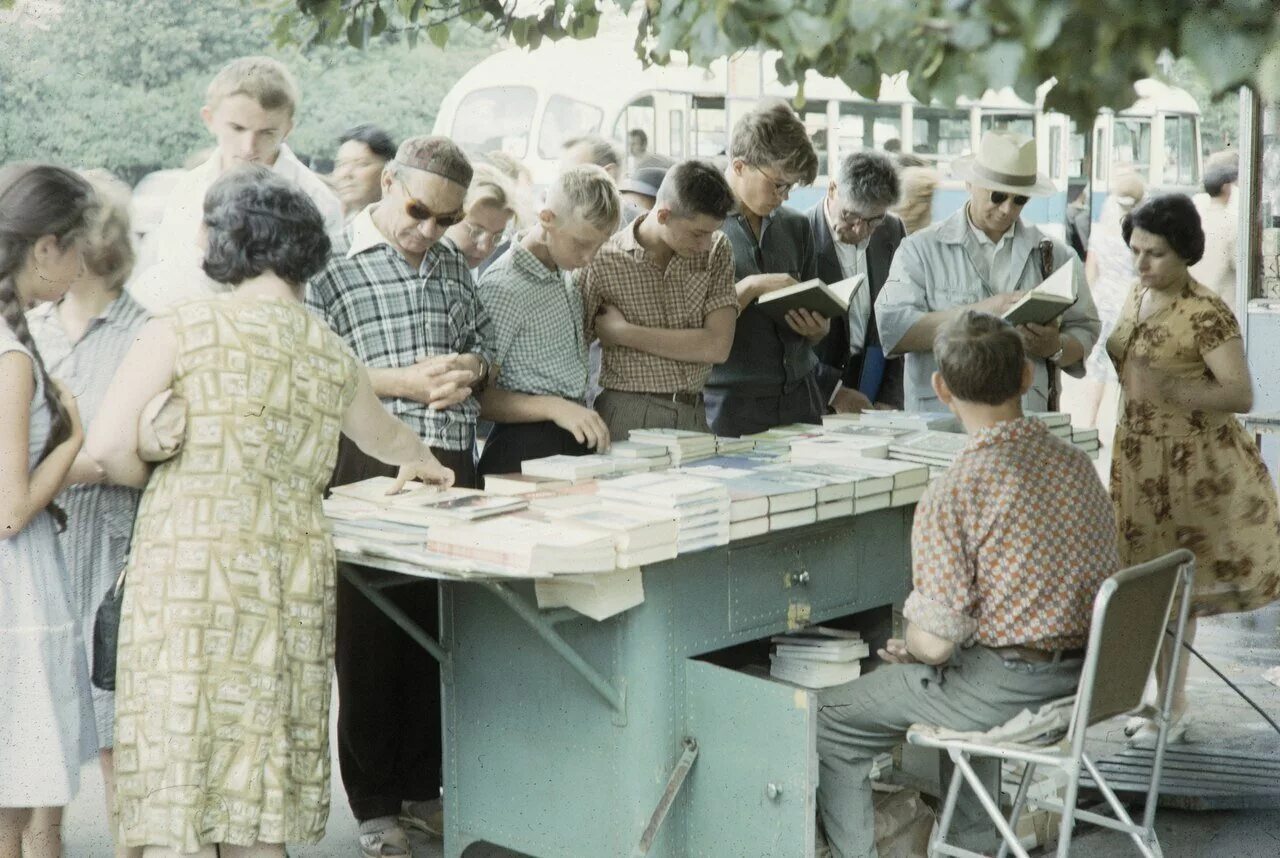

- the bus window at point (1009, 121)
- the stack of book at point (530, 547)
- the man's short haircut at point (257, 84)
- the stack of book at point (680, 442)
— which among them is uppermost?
the bus window at point (1009, 121)

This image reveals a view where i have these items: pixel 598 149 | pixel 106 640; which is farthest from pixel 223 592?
pixel 598 149

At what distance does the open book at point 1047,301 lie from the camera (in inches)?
187

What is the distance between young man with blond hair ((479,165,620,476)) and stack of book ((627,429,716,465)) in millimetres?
139

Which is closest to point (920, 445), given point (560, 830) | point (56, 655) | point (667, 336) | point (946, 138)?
point (667, 336)

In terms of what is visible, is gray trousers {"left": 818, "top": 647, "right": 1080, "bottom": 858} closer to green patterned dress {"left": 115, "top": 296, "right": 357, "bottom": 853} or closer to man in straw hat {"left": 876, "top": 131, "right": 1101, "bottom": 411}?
green patterned dress {"left": 115, "top": 296, "right": 357, "bottom": 853}

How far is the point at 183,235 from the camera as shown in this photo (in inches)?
185

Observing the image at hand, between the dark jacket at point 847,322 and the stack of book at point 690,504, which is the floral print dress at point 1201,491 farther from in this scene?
the stack of book at point 690,504

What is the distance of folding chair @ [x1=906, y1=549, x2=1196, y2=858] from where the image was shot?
3.15 metres

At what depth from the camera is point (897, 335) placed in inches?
208

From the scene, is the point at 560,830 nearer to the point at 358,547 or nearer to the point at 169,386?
the point at 358,547

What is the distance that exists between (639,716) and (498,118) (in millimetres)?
14237

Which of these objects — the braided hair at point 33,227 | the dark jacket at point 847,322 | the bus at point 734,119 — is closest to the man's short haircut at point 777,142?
the dark jacket at point 847,322

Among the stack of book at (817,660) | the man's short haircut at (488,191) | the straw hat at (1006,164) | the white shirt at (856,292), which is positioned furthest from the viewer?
the white shirt at (856,292)

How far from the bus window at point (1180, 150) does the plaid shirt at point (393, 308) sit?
14786mm
